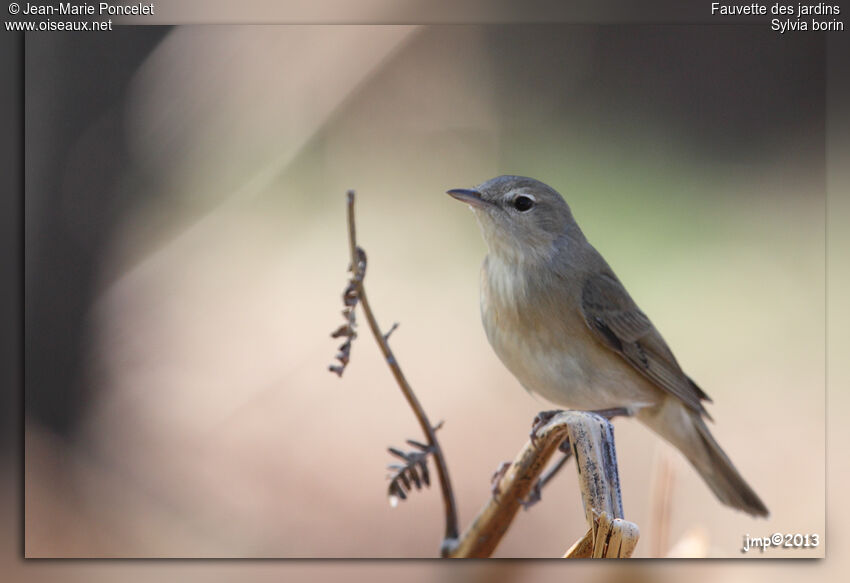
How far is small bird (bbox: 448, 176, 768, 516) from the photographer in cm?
216

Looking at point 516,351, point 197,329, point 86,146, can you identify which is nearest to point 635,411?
point 516,351

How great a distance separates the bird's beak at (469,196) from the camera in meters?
2.15

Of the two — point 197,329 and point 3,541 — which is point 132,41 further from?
point 3,541

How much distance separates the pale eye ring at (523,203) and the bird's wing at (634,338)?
26 cm

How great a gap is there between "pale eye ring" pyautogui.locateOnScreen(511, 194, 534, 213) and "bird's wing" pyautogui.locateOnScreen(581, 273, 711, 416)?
10.1 inches

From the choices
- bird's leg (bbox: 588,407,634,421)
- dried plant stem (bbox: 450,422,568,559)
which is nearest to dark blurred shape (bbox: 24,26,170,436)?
dried plant stem (bbox: 450,422,568,559)

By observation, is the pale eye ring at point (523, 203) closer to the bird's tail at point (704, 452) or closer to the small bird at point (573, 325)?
the small bird at point (573, 325)

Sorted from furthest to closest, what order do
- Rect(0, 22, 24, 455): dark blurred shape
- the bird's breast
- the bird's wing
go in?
Rect(0, 22, 24, 455): dark blurred shape < the bird's wing < the bird's breast

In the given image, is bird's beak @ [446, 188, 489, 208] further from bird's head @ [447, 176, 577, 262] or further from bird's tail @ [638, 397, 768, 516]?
bird's tail @ [638, 397, 768, 516]

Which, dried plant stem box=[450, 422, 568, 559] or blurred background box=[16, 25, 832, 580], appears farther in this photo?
blurred background box=[16, 25, 832, 580]

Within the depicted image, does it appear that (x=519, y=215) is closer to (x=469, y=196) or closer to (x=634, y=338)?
(x=469, y=196)

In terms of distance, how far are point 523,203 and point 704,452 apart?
82 centimetres

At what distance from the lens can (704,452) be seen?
7.48 feet

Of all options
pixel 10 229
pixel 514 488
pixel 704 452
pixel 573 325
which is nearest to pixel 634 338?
pixel 573 325
